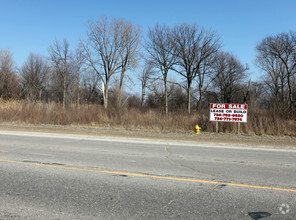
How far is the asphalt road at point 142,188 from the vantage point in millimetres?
3644

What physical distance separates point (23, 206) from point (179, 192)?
8.90ft

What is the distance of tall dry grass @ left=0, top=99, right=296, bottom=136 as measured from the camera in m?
16.7

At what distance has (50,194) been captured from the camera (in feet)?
14.0

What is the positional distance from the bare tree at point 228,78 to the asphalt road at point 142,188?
48.1 m

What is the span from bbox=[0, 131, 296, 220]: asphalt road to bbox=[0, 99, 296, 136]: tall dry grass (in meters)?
10.0

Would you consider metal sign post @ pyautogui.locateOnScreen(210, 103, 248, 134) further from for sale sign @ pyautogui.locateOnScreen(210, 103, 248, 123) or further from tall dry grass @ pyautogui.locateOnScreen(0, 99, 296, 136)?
tall dry grass @ pyautogui.locateOnScreen(0, 99, 296, 136)

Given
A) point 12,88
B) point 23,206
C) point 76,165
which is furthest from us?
point 12,88

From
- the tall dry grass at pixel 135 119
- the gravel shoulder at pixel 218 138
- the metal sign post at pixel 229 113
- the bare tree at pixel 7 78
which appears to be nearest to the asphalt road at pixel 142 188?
the gravel shoulder at pixel 218 138

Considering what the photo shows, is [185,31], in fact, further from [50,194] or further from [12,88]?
[12,88]

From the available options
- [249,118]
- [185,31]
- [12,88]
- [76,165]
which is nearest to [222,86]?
[185,31]

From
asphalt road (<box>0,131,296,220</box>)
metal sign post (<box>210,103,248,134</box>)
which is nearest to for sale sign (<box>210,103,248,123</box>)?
metal sign post (<box>210,103,248,134</box>)

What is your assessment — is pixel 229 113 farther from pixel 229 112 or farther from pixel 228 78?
pixel 228 78

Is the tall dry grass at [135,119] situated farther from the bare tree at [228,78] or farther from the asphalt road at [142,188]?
the bare tree at [228,78]

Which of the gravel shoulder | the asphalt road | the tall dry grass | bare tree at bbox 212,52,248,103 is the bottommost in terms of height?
the asphalt road
